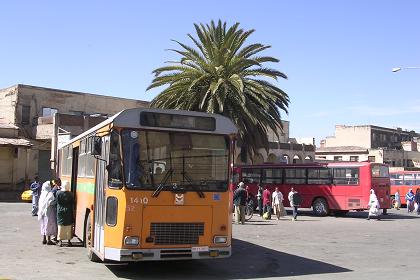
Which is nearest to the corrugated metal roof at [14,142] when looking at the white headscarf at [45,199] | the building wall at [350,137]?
the white headscarf at [45,199]

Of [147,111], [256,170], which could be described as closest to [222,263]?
[147,111]

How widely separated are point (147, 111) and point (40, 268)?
3991mm

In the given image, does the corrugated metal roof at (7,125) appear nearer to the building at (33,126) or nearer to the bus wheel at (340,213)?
the building at (33,126)

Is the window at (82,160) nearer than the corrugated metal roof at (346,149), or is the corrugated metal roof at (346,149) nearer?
the window at (82,160)

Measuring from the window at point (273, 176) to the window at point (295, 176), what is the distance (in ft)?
1.30

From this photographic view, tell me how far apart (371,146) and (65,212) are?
268 ft

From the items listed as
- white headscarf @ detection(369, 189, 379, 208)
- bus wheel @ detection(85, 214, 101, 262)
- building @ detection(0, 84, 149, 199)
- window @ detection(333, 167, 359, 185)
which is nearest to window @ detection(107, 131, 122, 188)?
bus wheel @ detection(85, 214, 101, 262)

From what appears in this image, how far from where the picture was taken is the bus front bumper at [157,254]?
10.0 meters

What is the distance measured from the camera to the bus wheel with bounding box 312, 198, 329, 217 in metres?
31.2

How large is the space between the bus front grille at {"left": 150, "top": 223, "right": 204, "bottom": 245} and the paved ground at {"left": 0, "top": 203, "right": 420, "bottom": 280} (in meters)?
0.81

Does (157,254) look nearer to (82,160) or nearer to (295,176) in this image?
(82,160)

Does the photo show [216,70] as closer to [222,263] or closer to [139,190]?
[222,263]

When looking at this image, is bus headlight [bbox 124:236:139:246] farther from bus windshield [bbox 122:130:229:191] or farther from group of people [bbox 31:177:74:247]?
group of people [bbox 31:177:74:247]

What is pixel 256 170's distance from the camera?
112 ft
